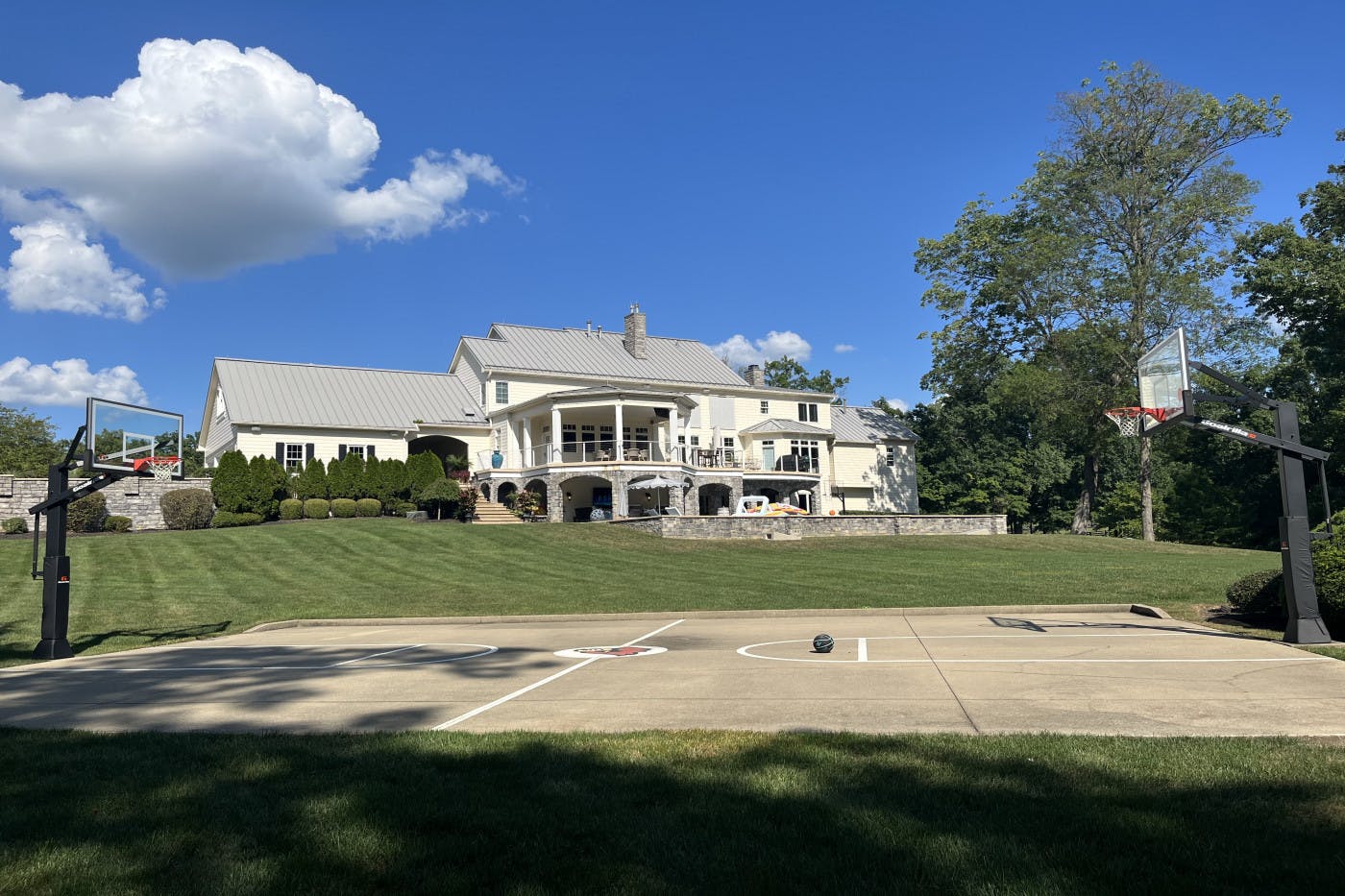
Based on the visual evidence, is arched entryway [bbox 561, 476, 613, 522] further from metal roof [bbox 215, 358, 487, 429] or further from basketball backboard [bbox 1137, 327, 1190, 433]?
basketball backboard [bbox 1137, 327, 1190, 433]

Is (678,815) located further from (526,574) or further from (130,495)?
(130,495)

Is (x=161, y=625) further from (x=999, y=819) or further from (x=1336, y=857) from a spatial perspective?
(x=1336, y=857)

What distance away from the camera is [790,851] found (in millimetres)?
3963

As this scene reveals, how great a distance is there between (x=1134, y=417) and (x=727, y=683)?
9348 millimetres

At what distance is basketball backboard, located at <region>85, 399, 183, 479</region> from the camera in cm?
1310

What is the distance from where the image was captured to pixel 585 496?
144 ft

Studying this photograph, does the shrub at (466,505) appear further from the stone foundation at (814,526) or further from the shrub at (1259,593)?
the shrub at (1259,593)

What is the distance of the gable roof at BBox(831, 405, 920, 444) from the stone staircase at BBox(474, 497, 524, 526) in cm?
2286

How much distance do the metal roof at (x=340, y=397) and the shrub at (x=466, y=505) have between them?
19.2 ft

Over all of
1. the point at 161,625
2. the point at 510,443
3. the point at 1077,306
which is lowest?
the point at 161,625

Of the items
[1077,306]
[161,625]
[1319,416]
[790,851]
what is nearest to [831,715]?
[790,851]

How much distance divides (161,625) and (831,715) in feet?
48.6

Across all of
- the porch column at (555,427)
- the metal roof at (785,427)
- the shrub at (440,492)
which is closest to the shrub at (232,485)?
the shrub at (440,492)

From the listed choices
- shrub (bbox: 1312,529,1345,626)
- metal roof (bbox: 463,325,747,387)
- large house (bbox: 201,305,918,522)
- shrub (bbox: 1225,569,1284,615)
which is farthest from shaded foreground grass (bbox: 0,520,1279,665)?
metal roof (bbox: 463,325,747,387)
